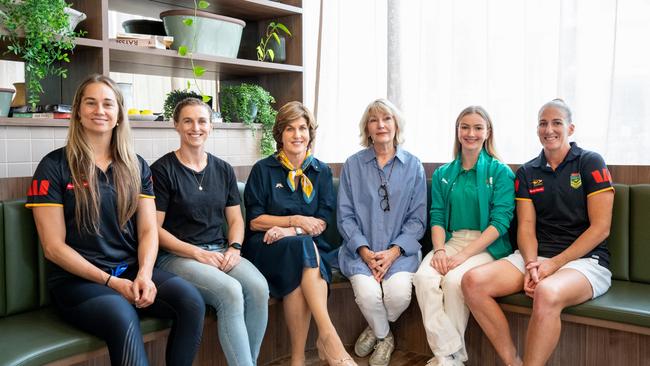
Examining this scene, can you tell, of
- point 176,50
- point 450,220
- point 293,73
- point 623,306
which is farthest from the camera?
point 293,73

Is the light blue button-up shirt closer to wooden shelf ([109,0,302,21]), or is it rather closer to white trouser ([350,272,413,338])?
white trouser ([350,272,413,338])

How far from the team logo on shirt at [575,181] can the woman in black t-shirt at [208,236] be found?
4.49 feet

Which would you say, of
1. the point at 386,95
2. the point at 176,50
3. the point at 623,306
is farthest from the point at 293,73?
the point at 623,306

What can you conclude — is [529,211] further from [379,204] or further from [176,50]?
[176,50]

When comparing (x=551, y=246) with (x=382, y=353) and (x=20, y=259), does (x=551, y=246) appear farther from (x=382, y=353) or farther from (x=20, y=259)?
(x=20, y=259)

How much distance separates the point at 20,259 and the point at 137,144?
0.98 metres

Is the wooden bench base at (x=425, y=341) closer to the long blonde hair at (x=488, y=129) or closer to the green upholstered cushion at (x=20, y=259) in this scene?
the green upholstered cushion at (x=20, y=259)

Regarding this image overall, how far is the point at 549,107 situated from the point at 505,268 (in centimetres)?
71

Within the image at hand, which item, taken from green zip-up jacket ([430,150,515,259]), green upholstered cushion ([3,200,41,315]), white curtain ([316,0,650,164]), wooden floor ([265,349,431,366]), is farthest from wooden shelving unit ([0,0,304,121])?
wooden floor ([265,349,431,366])

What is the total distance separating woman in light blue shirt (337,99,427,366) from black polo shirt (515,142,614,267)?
21.2 inches

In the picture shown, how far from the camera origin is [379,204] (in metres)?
3.00

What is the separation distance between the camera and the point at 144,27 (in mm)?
3316

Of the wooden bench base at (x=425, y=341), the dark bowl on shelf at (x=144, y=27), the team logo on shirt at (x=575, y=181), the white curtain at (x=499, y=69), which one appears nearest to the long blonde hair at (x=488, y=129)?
the team logo on shirt at (x=575, y=181)

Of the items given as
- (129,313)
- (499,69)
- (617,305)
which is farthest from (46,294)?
(499,69)
